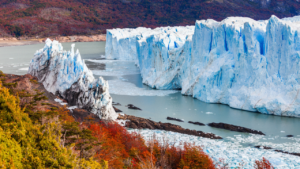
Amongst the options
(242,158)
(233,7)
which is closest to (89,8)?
(233,7)

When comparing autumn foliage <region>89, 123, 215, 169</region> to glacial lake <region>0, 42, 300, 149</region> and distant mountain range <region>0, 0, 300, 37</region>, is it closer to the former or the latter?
glacial lake <region>0, 42, 300, 149</region>

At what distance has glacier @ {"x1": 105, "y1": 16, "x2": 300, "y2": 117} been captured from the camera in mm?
15023

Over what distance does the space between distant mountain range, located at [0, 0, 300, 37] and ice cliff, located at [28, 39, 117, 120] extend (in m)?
63.0

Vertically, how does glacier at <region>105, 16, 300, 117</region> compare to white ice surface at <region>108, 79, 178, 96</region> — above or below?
above

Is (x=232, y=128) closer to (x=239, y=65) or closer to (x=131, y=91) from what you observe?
(x=239, y=65)

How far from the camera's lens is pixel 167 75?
22297 millimetres

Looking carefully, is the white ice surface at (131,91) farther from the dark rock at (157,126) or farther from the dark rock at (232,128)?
the dark rock at (232,128)

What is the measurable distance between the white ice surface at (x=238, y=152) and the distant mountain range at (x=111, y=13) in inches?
2872

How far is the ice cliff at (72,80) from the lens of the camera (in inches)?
561

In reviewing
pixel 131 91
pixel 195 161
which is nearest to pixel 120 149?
pixel 195 161

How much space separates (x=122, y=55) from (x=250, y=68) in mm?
27114

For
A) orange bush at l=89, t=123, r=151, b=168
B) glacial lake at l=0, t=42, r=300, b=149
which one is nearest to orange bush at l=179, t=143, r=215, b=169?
orange bush at l=89, t=123, r=151, b=168

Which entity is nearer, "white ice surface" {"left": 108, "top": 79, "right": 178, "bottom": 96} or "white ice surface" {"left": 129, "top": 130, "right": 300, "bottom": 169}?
"white ice surface" {"left": 129, "top": 130, "right": 300, "bottom": 169}

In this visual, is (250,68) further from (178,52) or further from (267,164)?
(267,164)
